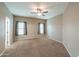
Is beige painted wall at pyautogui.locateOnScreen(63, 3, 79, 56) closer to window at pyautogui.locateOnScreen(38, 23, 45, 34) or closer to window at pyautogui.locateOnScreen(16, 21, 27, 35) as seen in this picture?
window at pyautogui.locateOnScreen(16, 21, 27, 35)

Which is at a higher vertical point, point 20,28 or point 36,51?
point 20,28

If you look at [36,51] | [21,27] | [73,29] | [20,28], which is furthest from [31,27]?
[73,29]

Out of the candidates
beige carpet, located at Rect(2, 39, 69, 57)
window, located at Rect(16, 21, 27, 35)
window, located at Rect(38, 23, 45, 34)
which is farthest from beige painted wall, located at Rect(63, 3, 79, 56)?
window, located at Rect(38, 23, 45, 34)

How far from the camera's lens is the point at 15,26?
27.8 feet

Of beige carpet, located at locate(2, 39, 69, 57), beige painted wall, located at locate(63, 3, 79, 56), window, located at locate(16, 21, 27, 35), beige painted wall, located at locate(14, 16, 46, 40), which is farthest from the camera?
beige painted wall, located at locate(14, 16, 46, 40)

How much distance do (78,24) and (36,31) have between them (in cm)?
707

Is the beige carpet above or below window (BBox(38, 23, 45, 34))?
below

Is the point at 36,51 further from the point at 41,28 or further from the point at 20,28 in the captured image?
the point at 41,28

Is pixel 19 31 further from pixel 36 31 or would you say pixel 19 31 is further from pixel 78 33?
pixel 78 33

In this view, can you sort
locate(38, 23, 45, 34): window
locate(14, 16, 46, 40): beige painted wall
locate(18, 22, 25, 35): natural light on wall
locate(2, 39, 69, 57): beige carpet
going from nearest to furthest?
locate(2, 39, 69, 57): beige carpet, locate(18, 22, 25, 35): natural light on wall, locate(14, 16, 46, 40): beige painted wall, locate(38, 23, 45, 34): window

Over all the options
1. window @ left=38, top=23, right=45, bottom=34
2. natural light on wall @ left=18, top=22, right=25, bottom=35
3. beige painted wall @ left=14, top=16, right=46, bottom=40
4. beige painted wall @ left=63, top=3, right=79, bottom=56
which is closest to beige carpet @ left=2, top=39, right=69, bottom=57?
beige painted wall @ left=63, top=3, right=79, bottom=56

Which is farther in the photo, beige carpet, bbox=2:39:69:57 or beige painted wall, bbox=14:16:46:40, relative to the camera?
beige painted wall, bbox=14:16:46:40

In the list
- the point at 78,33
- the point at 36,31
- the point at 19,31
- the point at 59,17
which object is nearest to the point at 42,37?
the point at 36,31

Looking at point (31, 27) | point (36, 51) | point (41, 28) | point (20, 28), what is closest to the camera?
point (36, 51)
